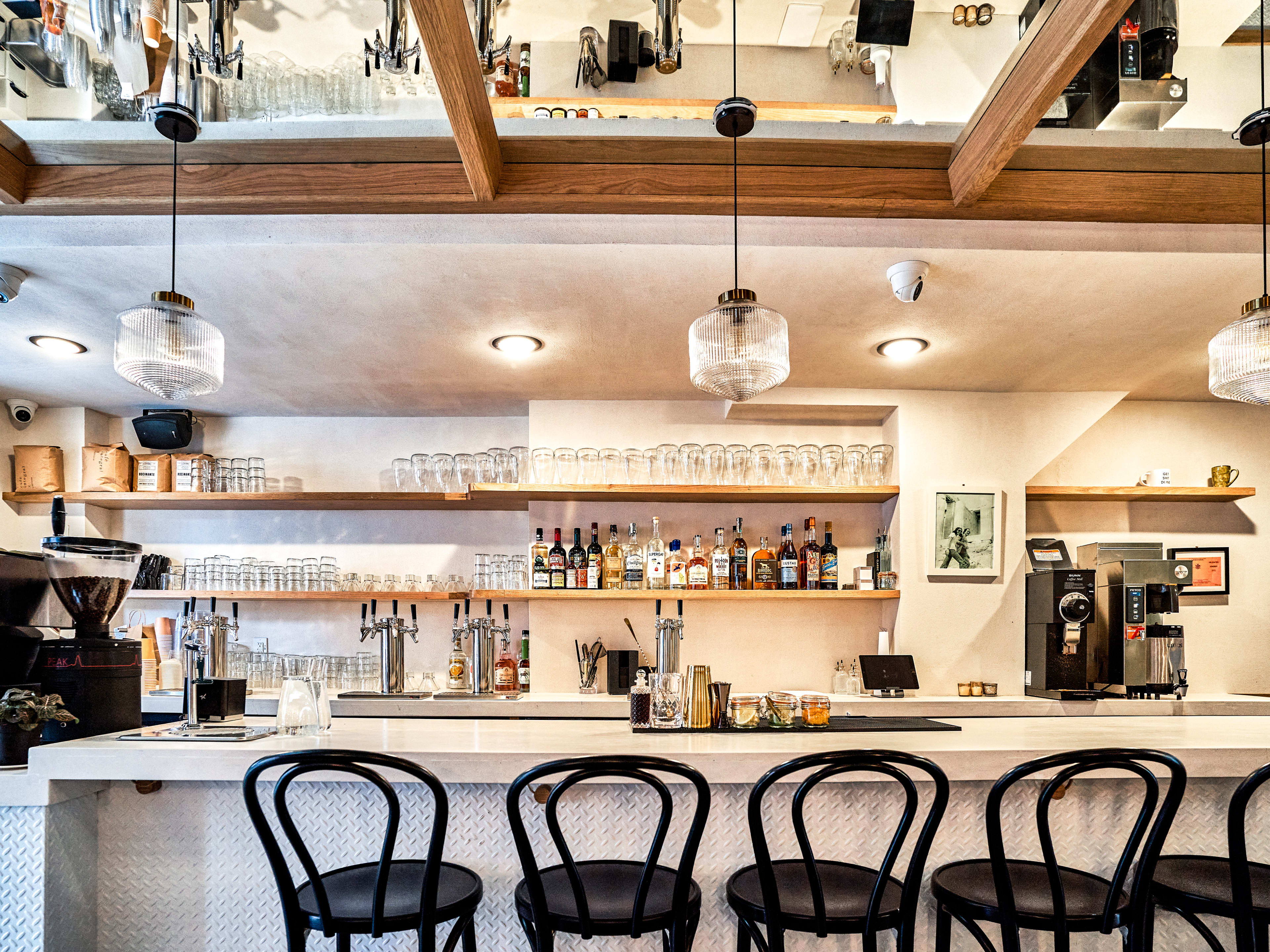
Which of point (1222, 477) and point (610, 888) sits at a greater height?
point (1222, 477)

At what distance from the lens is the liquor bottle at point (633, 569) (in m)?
4.40

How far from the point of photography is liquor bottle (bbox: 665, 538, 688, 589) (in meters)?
4.38

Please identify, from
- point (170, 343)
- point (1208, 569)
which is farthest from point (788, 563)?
point (170, 343)

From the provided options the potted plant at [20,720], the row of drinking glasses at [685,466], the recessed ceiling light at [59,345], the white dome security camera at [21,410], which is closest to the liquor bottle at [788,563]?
the row of drinking glasses at [685,466]

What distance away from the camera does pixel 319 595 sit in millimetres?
4488

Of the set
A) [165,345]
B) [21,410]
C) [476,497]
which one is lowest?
[476,497]

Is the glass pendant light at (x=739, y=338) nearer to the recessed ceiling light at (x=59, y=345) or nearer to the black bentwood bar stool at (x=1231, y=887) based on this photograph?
the black bentwood bar stool at (x=1231, y=887)

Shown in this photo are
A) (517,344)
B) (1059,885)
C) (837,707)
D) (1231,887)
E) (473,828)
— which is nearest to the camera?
(1059,885)

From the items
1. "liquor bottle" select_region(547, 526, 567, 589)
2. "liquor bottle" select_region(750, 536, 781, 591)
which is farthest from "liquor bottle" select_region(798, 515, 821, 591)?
"liquor bottle" select_region(547, 526, 567, 589)

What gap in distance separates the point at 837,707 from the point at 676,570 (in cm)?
100

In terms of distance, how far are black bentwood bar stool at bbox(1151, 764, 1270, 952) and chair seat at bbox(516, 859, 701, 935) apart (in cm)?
116

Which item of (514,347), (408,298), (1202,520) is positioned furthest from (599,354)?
(1202,520)

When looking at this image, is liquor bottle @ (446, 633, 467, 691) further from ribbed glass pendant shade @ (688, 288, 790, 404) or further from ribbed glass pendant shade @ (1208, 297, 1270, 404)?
ribbed glass pendant shade @ (1208, 297, 1270, 404)

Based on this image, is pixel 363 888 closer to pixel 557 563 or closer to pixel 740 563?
pixel 557 563
